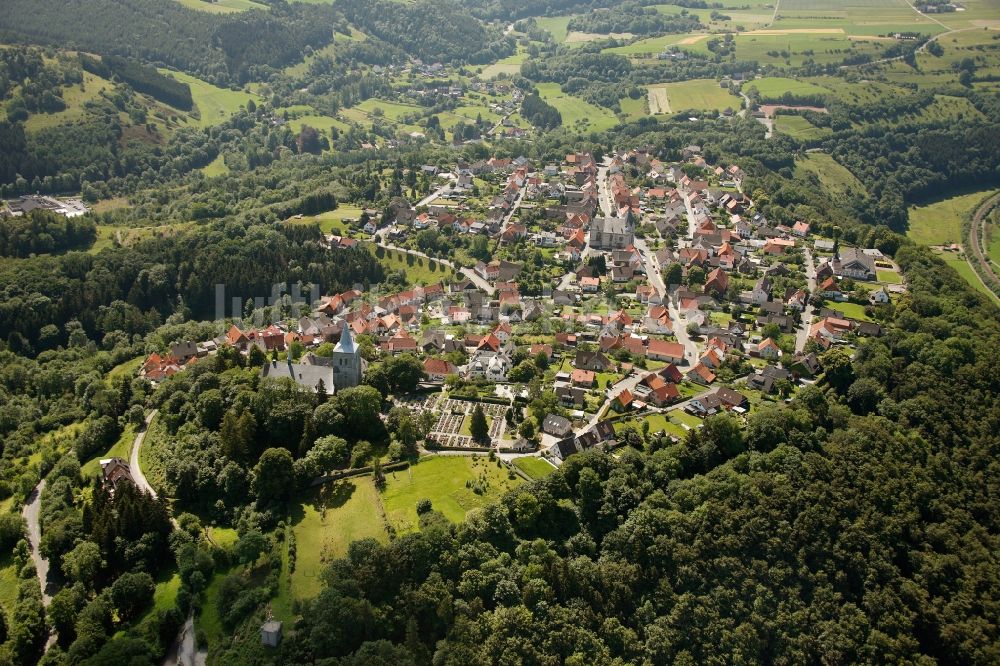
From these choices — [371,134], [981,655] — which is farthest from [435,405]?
[371,134]

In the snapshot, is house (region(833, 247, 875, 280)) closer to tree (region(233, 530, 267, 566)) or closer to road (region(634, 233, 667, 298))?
road (region(634, 233, 667, 298))

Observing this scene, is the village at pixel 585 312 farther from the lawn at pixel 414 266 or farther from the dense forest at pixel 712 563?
the dense forest at pixel 712 563

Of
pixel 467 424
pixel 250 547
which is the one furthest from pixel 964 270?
pixel 250 547

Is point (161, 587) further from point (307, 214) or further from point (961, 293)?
point (961, 293)

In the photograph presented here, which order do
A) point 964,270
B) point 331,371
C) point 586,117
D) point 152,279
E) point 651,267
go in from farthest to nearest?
point 586,117 < point 964,270 < point 152,279 < point 651,267 < point 331,371

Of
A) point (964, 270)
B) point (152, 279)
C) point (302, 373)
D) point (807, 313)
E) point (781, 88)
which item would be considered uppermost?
point (781, 88)

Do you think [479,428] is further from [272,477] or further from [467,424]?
[272,477]
